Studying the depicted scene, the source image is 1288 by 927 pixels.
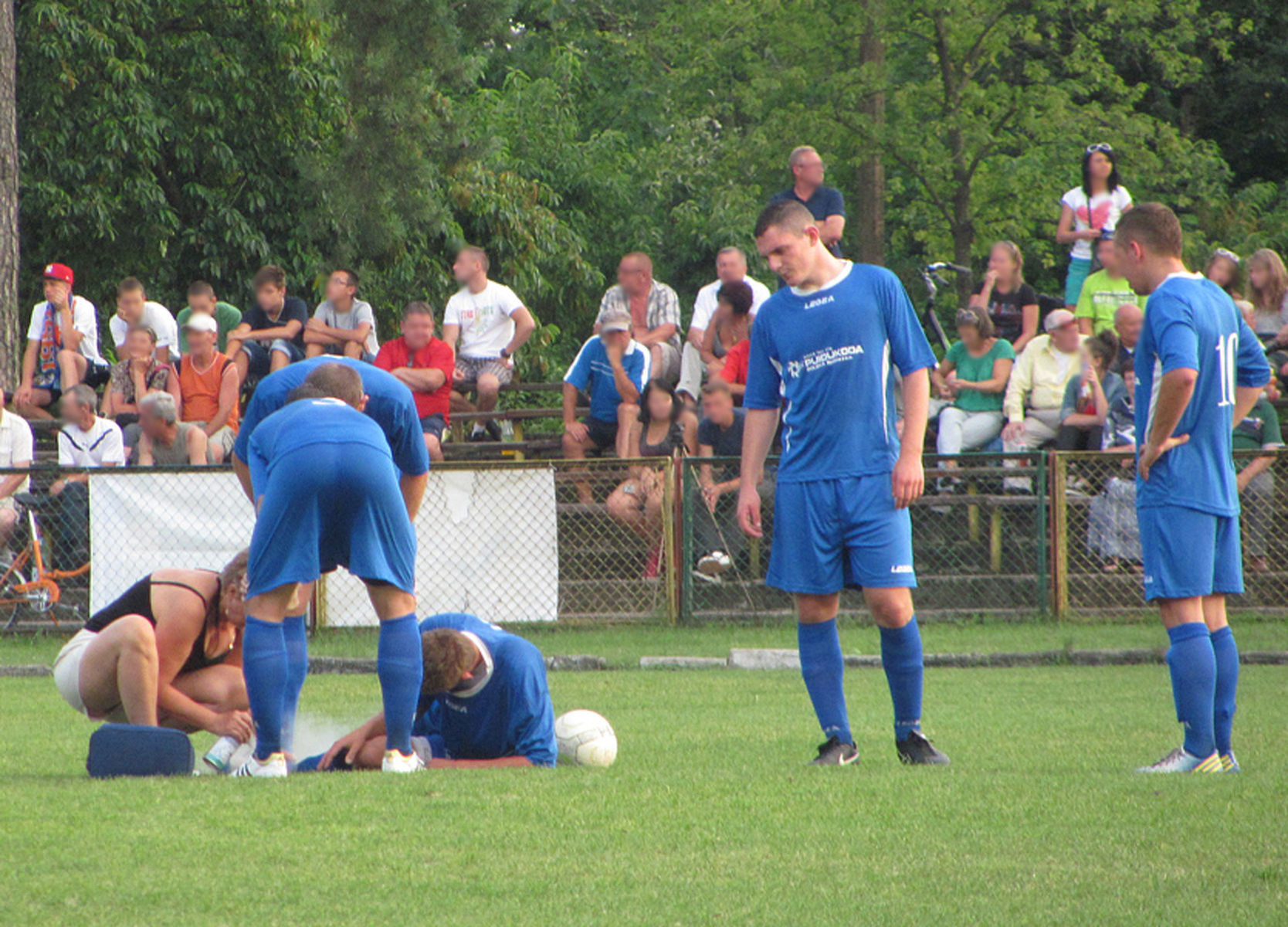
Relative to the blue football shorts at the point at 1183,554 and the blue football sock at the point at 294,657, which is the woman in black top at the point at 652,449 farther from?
the blue football shorts at the point at 1183,554

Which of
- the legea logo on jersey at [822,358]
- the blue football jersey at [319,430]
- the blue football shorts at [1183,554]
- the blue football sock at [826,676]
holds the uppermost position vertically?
the legea logo on jersey at [822,358]

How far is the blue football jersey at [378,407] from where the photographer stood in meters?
6.23

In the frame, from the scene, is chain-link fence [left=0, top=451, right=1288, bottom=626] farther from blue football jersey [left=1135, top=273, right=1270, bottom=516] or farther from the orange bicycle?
blue football jersey [left=1135, top=273, right=1270, bottom=516]

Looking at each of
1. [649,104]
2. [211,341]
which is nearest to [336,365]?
[211,341]

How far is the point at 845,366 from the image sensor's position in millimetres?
5977

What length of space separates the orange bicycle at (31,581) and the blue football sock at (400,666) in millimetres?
7421

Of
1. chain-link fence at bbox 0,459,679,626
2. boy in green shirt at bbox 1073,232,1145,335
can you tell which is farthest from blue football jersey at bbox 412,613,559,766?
boy in green shirt at bbox 1073,232,1145,335

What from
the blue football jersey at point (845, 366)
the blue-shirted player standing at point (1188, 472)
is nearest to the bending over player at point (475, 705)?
the blue football jersey at point (845, 366)

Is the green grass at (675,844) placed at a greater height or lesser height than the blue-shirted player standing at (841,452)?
lesser

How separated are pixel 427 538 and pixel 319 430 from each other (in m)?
6.69

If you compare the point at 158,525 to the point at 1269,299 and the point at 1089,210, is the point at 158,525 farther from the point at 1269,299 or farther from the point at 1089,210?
the point at 1269,299

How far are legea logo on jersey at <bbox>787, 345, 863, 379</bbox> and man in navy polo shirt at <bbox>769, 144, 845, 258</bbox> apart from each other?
23.7 feet

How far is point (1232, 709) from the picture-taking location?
19.5 ft

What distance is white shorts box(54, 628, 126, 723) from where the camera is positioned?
650 centimetres
